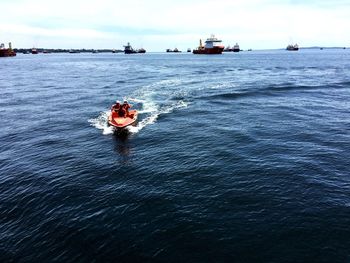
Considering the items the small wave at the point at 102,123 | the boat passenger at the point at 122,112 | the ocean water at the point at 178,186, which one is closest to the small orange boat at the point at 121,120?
the boat passenger at the point at 122,112

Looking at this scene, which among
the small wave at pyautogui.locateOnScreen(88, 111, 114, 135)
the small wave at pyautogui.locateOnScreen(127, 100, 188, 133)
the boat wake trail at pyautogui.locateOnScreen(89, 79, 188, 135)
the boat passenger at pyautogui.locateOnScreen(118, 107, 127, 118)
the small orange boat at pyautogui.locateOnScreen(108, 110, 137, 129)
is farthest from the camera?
the boat wake trail at pyautogui.locateOnScreen(89, 79, 188, 135)

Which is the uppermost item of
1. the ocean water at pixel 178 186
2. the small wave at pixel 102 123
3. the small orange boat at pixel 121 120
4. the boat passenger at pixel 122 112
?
the boat passenger at pixel 122 112

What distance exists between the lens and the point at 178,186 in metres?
24.4

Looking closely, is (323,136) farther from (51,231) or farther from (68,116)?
(68,116)

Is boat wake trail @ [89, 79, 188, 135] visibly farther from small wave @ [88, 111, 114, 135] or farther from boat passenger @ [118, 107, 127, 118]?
boat passenger @ [118, 107, 127, 118]

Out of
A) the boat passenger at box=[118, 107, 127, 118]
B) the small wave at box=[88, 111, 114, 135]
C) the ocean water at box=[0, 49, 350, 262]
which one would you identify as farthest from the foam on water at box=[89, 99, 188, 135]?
the boat passenger at box=[118, 107, 127, 118]

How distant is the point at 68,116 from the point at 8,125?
794 cm

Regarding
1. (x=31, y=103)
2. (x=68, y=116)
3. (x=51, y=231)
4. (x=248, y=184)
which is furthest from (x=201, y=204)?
(x=31, y=103)

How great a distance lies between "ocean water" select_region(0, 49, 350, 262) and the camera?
58.3ft

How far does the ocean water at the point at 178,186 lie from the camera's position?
1778 cm

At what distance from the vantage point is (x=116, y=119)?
39.5 m

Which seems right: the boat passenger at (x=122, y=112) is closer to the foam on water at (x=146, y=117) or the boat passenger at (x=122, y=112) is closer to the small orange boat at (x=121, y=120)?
the small orange boat at (x=121, y=120)

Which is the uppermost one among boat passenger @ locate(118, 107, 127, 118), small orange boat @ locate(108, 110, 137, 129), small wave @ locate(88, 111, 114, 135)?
boat passenger @ locate(118, 107, 127, 118)

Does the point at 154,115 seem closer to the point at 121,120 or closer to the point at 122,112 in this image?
the point at 122,112
